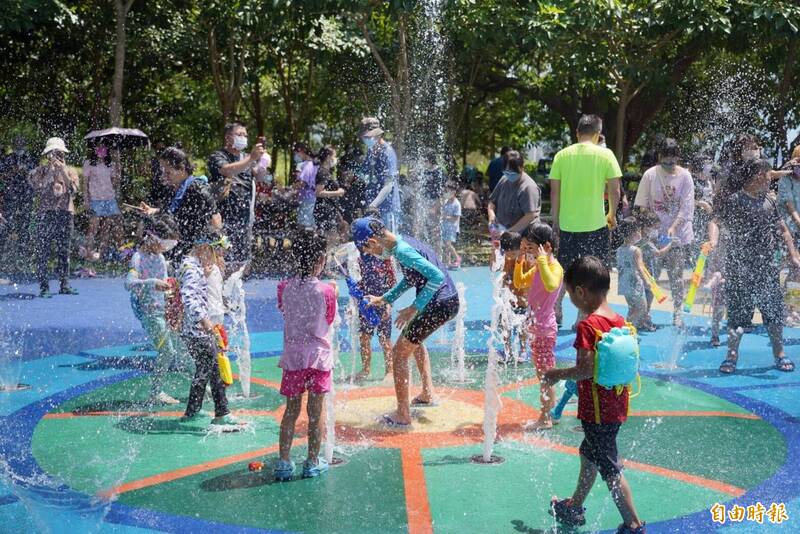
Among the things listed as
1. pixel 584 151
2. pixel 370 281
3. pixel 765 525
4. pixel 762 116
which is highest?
pixel 762 116

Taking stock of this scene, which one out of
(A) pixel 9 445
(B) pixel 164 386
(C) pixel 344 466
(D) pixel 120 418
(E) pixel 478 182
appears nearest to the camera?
(C) pixel 344 466

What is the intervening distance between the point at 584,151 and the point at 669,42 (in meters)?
10.3

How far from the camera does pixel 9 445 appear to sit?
18.1 ft

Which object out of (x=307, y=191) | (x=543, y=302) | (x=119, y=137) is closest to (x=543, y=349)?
(x=543, y=302)

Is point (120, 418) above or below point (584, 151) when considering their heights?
below

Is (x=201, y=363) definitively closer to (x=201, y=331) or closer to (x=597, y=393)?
(x=201, y=331)

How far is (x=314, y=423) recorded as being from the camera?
4926 millimetres

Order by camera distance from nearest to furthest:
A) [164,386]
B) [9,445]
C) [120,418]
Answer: [9,445] → [120,418] → [164,386]

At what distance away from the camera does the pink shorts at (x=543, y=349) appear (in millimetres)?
5832

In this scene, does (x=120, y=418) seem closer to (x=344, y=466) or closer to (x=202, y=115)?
(x=344, y=466)

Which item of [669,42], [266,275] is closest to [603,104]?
[669,42]

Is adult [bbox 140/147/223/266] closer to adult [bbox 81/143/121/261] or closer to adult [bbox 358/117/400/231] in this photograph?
adult [bbox 358/117/400/231]

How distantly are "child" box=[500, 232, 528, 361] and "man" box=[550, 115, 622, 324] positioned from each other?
0.75 metres

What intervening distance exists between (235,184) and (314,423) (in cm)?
332
